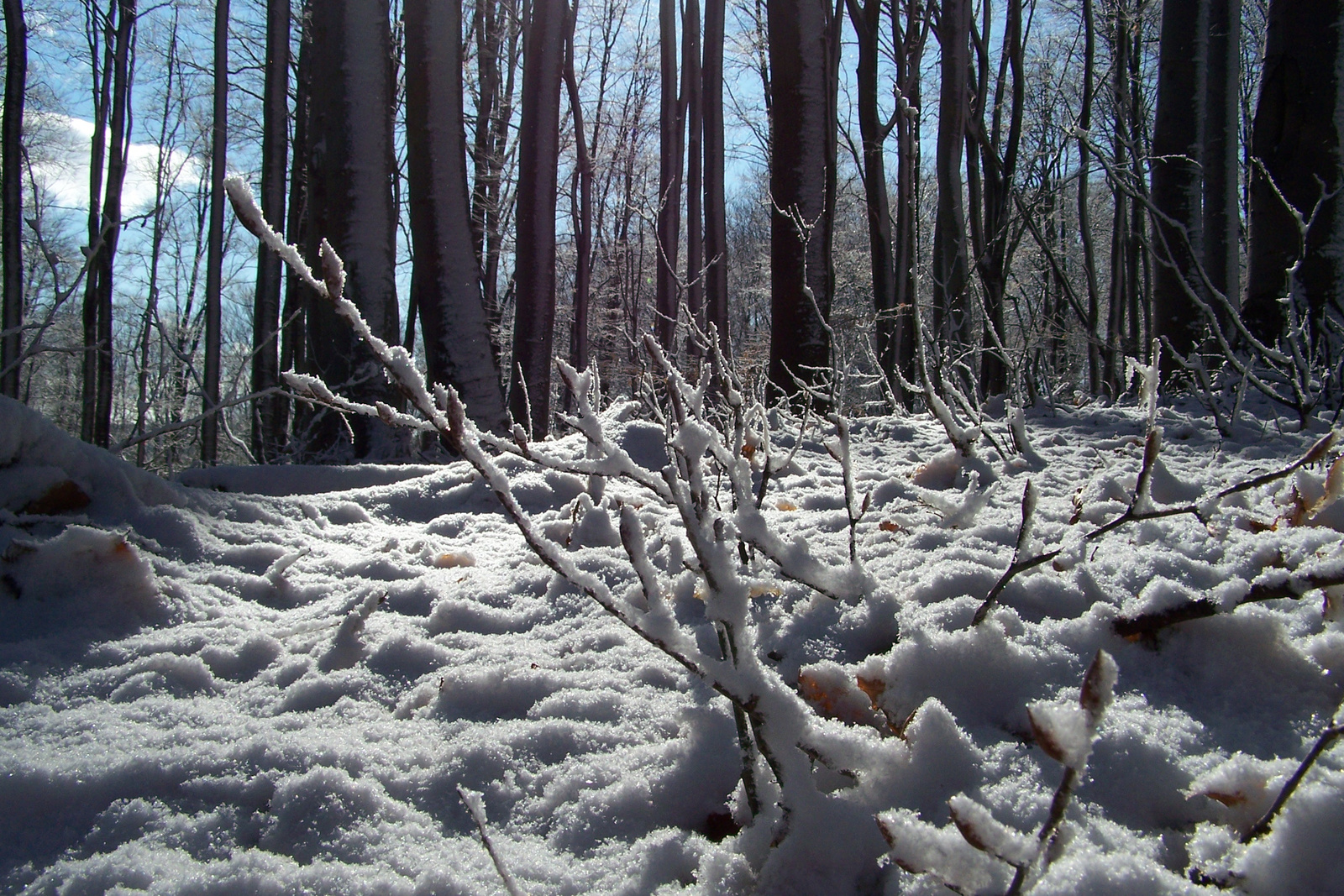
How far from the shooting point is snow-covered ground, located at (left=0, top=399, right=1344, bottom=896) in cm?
65

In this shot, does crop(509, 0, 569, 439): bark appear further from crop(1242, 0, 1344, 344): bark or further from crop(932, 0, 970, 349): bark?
crop(1242, 0, 1344, 344): bark

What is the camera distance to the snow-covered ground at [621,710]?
0.65 meters

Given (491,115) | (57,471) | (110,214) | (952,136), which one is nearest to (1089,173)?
(952,136)

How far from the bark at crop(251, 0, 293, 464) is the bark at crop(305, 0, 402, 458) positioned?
3.74m

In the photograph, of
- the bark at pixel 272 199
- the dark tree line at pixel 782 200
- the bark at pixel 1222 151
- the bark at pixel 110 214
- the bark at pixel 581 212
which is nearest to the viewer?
the dark tree line at pixel 782 200

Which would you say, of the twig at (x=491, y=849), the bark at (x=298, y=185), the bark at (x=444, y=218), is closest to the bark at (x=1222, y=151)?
the bark at (x=444, y=218)

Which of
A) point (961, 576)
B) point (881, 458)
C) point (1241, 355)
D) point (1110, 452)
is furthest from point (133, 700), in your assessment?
point (1241, 355)

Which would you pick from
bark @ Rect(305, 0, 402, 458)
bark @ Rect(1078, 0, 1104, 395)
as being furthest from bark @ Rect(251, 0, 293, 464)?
bark @ Rect(1078, 0, 1104, 395)

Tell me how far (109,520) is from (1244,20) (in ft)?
52.6

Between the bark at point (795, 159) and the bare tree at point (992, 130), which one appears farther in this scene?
the bare tree at point (992, 130)

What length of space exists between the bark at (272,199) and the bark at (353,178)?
3.74m

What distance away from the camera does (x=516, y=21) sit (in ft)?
37.9

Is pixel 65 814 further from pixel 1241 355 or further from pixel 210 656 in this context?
pixel 1241 355

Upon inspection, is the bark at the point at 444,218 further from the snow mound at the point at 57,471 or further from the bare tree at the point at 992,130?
the bare tree at the point at 992,130
